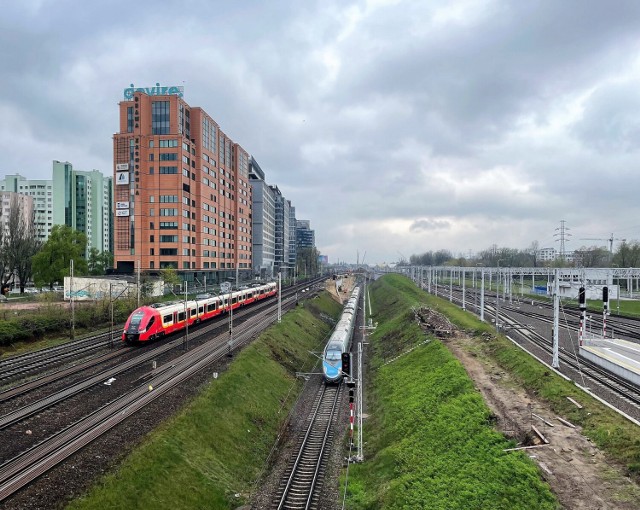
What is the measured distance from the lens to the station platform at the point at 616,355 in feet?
87.2

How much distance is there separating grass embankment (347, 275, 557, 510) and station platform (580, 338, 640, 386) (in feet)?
33.3

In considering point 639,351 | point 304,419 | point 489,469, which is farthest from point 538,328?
point 489,469

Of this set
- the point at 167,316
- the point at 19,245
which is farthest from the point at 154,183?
the point at 167,316

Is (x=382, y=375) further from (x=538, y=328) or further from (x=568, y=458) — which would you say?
(x=538, y=328)

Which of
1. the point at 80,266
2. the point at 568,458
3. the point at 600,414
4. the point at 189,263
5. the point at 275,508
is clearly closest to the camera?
the point at 568,458

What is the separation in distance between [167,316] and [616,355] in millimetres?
39834

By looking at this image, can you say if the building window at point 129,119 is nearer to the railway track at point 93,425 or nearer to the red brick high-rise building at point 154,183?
the red brick high-rise building at point 154,183

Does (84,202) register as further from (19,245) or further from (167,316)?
(167,316)

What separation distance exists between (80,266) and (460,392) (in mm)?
70460

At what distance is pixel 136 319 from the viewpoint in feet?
126

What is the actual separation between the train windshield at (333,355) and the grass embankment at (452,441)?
4235 mm

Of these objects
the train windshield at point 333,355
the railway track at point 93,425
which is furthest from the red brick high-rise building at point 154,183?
the train windshield at point 333,355

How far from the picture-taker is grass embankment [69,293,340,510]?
16359 millimetres

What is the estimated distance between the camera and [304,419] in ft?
92.0
